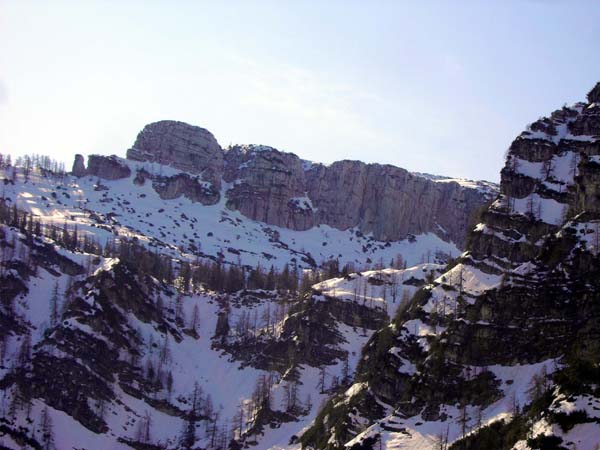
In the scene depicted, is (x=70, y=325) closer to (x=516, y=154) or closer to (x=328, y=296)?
(x=328, y=296)

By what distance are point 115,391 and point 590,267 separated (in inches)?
4045

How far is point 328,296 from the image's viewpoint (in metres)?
195

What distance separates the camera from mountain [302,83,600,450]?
116750 millimetres

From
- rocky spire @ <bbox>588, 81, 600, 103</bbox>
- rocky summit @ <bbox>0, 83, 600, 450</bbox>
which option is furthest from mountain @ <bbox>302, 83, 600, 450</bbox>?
rocky spire @ <bbox>588, 81, 600, 103</bbox>

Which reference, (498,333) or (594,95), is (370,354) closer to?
(498,333)

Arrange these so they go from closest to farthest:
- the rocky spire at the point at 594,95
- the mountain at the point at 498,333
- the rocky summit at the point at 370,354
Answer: the mountain at the point at 498,333, the rocky summit at the point at 370,354, the rocky spire at the point at 594,95

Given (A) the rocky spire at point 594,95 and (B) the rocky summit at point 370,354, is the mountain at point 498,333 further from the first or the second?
(A) the rocky spire at point 594,95

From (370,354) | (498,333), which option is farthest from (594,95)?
(370,354)

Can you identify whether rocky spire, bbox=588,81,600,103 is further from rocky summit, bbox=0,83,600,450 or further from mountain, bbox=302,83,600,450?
mountain, bbox=302,83,600,450

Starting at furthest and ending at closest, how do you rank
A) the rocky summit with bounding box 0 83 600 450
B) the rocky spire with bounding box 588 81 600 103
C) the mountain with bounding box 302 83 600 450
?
the rocky spire with bounding box 588 81 600 103, the rocky summit with bounding box 0 83 600 450, the mountain with bounding box 302 83 600 450

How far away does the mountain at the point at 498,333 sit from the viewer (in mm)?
116750

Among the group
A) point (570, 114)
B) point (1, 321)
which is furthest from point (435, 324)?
point (1, 321)

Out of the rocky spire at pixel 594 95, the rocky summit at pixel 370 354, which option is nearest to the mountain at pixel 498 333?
the rocky summit at pixel 370 354

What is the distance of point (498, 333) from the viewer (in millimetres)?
130375
